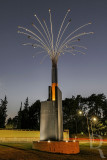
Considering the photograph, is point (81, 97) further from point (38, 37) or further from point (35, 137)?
point (38, 37)

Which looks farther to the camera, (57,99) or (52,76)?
(52,76)

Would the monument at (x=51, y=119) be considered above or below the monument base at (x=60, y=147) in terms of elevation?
above

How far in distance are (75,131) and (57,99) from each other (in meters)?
43.6

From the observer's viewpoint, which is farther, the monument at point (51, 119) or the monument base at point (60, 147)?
the monument at point (51, 119)

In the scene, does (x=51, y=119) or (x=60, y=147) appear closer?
(x=60, y=147)

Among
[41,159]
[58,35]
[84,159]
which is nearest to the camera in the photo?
[41,159]

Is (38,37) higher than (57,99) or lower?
higher

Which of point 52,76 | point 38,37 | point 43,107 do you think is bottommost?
point 43,107

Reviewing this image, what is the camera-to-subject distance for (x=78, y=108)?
61500 millimetres

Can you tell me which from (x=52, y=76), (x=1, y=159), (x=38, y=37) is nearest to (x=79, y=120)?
(x=52, y=76)

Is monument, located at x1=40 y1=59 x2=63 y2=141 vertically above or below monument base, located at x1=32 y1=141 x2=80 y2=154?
above

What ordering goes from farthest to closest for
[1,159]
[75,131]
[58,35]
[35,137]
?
1. [75,131]
2. [35,137]
3. [58,35]
4. [1,159]

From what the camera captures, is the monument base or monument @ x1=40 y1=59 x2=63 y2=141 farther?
monument @ x1=40 y1=59 x2=63 y2=141

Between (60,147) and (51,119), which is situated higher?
(51,119)
